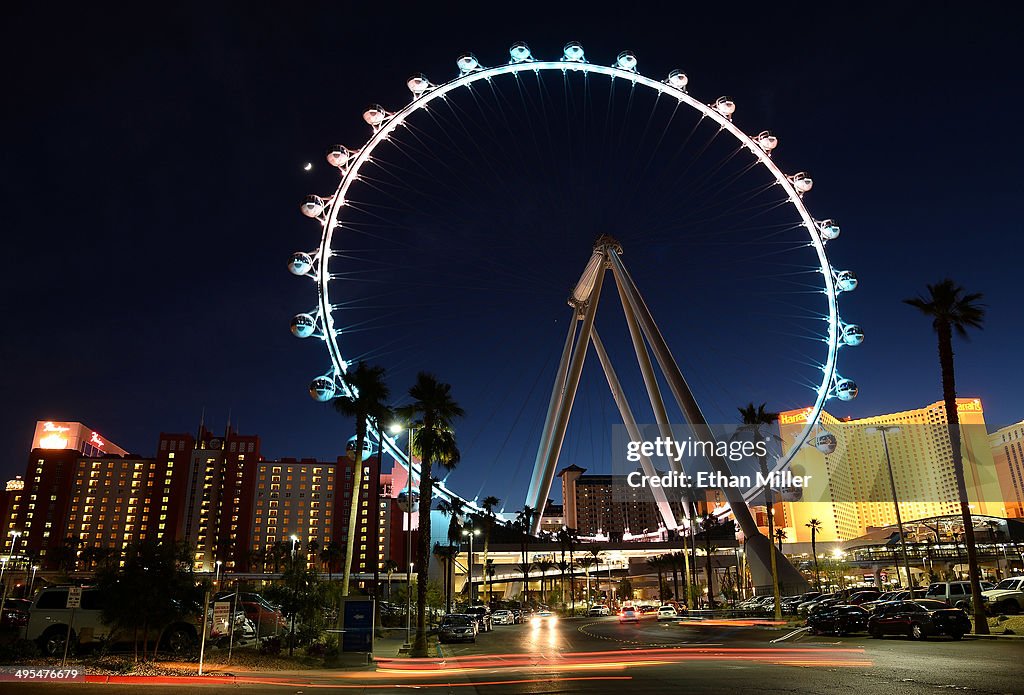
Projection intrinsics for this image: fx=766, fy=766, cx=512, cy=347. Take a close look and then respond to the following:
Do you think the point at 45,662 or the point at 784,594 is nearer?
the point at 45,662

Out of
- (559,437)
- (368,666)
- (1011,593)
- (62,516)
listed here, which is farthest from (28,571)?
(1011,593)

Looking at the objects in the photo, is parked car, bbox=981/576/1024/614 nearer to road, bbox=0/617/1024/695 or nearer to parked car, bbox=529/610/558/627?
road, bbox=0/617/1024/695

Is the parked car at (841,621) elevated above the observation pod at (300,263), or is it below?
below

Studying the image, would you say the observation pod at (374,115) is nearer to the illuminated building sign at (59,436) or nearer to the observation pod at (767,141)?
the observation pod at (767,141)

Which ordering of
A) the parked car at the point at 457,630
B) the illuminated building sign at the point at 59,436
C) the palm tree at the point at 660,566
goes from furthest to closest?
the illuminated building sign at the point at 59,436
the palm tree at the point at 660,566
the parked car at the point at 457,630

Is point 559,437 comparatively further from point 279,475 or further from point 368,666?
point 279,475

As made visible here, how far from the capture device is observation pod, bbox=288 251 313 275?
1542 inches

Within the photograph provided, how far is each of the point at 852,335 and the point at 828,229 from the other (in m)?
6.36

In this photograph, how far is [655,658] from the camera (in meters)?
23.4

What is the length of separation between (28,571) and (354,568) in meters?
63.2

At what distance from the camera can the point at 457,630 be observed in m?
37.7

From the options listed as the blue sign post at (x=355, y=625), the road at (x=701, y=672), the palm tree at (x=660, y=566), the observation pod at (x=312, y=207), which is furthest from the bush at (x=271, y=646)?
the palm tree at (x=660, y=566)

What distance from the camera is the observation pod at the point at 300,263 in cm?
3916

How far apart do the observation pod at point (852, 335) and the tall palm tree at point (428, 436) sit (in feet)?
75.9
